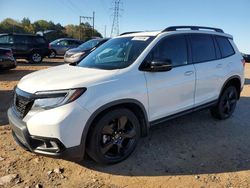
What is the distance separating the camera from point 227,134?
5.62 meters

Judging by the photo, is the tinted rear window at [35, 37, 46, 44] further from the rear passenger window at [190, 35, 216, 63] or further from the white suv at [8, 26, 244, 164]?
the rear passenger window at [190, 35, 216, 63]

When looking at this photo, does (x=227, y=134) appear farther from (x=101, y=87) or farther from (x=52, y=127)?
(x=52, y=127)

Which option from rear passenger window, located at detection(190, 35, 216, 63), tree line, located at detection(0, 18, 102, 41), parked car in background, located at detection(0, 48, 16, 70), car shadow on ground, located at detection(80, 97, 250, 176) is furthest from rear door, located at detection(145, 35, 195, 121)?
tree line, located at detection(0, 18, 102, 41)

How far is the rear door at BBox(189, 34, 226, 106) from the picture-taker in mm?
5332

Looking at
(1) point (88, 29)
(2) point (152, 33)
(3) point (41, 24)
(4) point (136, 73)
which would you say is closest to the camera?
(4) point (136, 73)

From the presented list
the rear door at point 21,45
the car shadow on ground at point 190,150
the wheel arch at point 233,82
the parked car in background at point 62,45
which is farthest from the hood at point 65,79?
the parked car in background at point 62,45

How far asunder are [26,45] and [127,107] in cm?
1526

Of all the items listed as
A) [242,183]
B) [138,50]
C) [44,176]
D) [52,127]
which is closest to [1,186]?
[44,176]

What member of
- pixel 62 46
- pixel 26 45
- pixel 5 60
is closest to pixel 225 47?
pixel 5 60

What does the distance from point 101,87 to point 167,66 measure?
1.11 metres

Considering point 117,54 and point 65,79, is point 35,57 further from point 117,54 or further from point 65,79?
point 65,79

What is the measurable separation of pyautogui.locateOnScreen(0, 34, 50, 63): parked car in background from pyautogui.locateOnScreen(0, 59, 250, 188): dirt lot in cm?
1322

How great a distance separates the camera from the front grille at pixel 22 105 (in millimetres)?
3761

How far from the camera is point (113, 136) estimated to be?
4.17 metres
